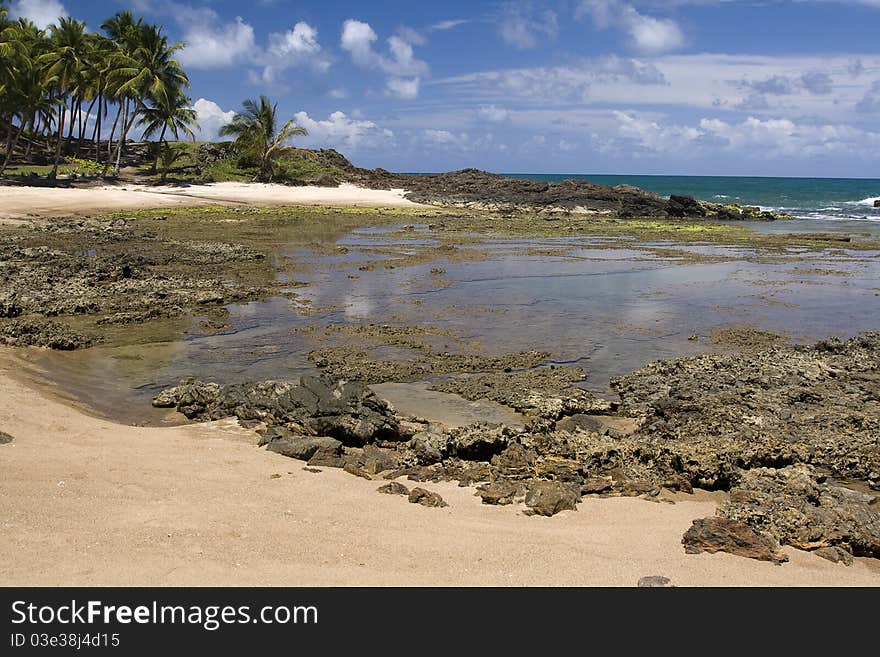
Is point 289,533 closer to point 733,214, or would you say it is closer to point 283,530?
point 283,530

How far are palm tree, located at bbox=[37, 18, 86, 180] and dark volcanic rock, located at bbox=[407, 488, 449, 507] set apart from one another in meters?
41.7

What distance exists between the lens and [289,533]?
190 inches

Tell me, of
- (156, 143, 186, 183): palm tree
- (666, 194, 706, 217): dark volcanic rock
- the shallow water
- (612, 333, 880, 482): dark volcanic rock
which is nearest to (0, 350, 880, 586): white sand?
(612, 333, 880, 482): dark volcanic rock

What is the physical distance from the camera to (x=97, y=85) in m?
46.6

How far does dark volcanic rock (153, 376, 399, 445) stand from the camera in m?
7.53

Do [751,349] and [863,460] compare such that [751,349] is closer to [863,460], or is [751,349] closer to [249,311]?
[863,460]

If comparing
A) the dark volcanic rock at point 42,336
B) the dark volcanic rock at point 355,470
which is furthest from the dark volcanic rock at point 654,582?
the dark volcanic rock at point 42,336

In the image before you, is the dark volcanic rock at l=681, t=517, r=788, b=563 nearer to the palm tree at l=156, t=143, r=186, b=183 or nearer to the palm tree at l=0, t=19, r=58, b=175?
the palm tree at l=0, t=19, r=58, b=175

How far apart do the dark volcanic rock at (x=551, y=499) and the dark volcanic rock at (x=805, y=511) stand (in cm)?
116

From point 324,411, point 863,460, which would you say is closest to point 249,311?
point 324,411

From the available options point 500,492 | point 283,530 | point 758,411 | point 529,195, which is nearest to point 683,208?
point 529,195

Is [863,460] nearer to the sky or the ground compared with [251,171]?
nearer to the ground

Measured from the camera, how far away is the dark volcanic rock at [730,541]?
484cm
